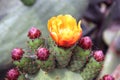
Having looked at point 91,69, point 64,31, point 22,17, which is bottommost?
point 91,69

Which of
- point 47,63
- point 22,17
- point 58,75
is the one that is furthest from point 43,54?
point 22,17

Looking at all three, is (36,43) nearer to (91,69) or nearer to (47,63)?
(47,63)

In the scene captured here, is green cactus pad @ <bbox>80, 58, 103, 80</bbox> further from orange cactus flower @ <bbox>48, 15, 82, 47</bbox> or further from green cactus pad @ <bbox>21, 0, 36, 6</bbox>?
green cactus pad @ <bbox>21, 0, 36, 6</bbox>

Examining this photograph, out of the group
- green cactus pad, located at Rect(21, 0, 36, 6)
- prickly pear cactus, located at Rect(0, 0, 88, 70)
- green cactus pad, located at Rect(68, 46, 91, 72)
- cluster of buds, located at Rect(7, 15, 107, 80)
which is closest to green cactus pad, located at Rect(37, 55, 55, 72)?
cluster of buds, located at Rect(7, 15, 107, 80)

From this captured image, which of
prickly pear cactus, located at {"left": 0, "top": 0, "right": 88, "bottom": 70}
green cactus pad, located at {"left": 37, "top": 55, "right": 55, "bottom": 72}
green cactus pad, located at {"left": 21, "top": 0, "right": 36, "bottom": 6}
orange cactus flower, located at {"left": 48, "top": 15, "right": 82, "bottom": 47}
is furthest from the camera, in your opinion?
green cactus pad, located at {"left": 21, "top": 0, "right": 36, "bottom": 6}

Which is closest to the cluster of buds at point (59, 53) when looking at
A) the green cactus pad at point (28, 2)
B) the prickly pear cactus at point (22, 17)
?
the prickly pear cactus at point (22, 17)

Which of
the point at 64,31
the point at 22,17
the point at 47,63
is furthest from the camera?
the point at 22,17

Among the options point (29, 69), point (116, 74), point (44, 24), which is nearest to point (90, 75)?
point (29, 69)

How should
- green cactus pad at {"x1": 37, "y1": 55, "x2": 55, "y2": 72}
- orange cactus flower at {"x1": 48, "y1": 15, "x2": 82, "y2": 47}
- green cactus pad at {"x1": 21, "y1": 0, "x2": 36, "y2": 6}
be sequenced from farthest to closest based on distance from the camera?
green cactus pad at {"x1": 21, "y1": 0, "x2": 36, "y2": 6}
green cactus pad at {"x1": 37, "y1": 55, "x2": 55, "y2": 72}
orange cactus flower at {"x1": 48, "y1": 15, "x2": 82, "y2": 47}
